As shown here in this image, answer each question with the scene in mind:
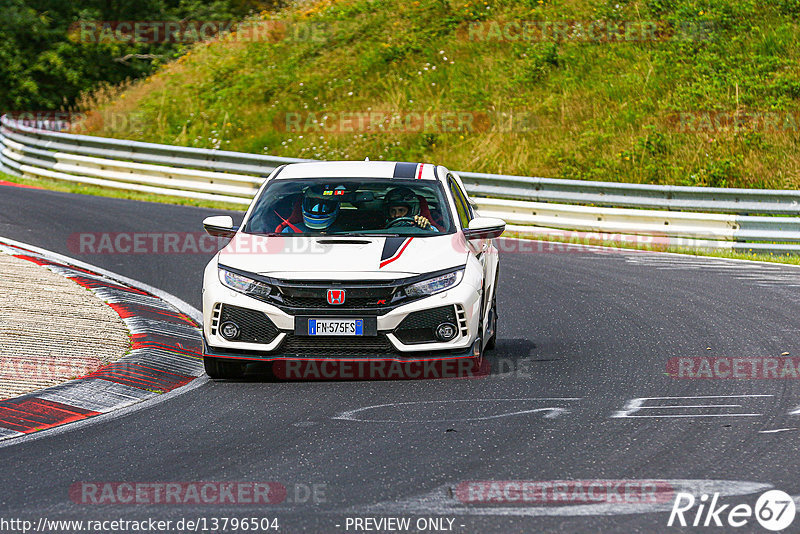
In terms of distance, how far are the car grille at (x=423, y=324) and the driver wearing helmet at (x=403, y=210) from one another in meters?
1.13

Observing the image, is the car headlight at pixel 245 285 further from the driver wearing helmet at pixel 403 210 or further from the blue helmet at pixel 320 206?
the driver wearing helmet at pixel 403 210

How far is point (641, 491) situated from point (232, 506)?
2032 millimetres

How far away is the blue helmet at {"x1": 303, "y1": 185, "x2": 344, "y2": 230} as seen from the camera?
930 cm

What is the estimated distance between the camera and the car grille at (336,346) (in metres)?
8.23

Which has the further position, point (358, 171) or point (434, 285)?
point (358, 171)

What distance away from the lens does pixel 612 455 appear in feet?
20.8

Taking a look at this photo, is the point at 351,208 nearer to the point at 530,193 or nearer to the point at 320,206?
the point at 320,206

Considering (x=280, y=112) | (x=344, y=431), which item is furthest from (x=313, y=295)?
(x=280, y=112)

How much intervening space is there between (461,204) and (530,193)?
987 cm

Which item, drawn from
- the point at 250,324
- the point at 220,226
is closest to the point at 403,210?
the point at 220,226

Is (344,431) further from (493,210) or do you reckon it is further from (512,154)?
(512,154)

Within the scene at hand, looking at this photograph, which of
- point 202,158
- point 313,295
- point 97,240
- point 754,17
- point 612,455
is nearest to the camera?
point 612,455

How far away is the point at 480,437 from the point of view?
268 inches

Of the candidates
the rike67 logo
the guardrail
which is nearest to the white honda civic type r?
the rike67 logo
